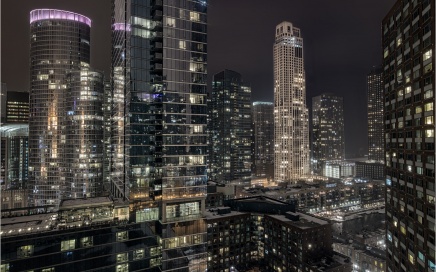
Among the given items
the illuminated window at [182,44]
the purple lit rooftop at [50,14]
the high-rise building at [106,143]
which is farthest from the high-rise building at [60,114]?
the illuminated window at [182,44]

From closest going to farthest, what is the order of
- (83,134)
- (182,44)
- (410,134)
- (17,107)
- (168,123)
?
(410,134) < (168,123) < (182,44) < (83,134) < (17,107)

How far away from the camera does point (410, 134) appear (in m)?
44.1

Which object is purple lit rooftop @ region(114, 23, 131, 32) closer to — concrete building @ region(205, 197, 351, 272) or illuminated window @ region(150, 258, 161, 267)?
concrete building @ region(205, 197, 351, 272)

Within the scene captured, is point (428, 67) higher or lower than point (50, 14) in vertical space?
lower

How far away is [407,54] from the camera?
4516 cm

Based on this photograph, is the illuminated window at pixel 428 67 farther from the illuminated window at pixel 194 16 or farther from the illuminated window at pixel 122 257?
the illuminated window at pixel 122 257

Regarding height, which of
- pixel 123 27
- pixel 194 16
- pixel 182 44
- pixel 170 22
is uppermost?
pixel 194 16

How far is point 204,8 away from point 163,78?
73.8 feet

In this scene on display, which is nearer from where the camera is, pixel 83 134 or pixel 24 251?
pixel 24 251

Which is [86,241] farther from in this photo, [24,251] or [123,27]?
[123,27]

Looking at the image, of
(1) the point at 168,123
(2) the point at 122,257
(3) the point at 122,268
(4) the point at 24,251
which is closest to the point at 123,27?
(1) the point at 168,123

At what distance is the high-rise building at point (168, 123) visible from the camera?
62781 millimetres

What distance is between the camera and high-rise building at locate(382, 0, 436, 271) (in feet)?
127

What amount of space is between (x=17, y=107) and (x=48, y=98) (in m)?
80.2
